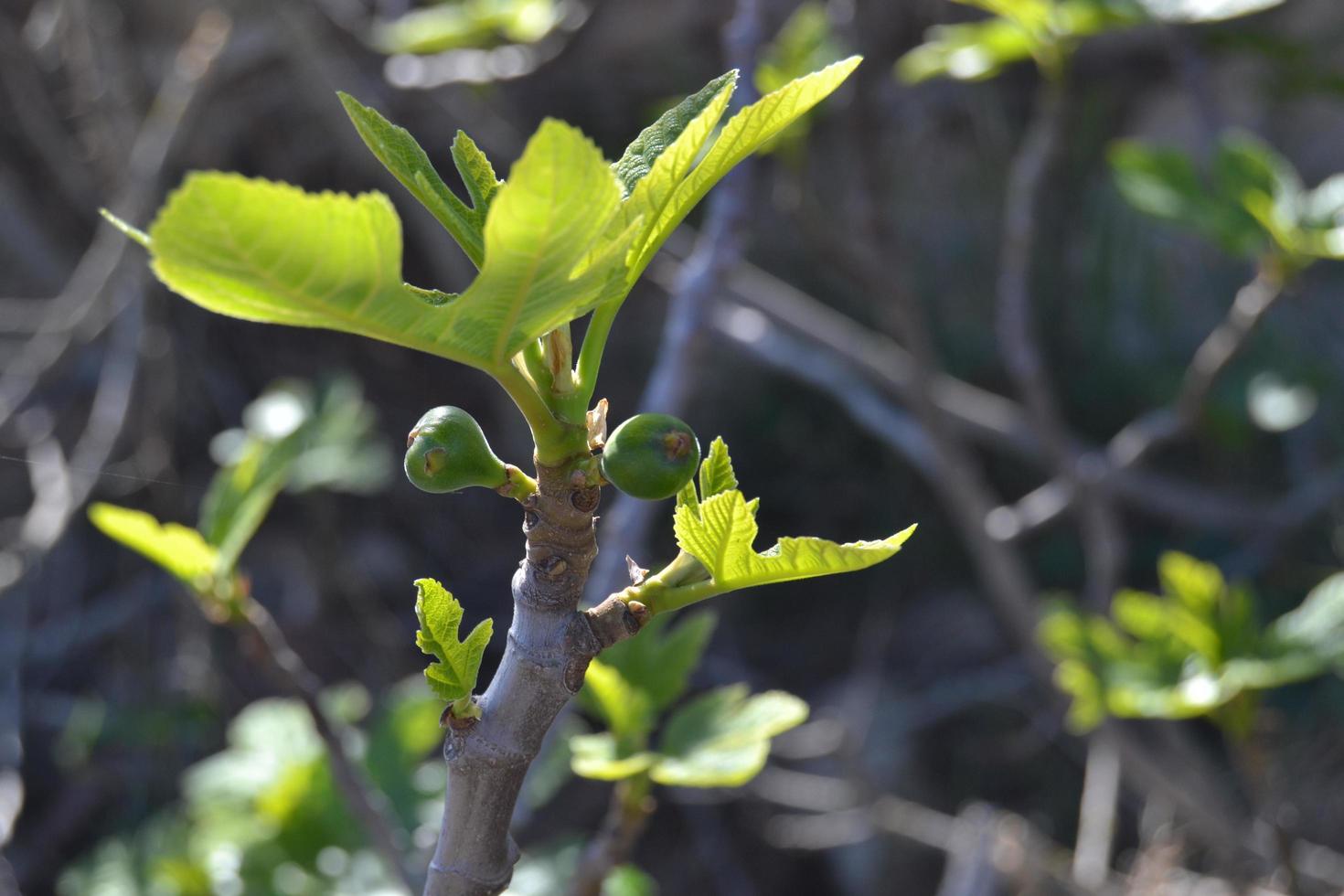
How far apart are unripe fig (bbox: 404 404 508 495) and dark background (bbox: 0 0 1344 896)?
131 centimetres

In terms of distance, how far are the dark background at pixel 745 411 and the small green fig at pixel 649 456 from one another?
1311 millimetres

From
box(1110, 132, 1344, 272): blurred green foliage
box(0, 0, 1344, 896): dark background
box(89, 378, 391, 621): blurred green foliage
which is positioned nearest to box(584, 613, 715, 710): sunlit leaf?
box(89, 378, 391, 621): blurred green foliage

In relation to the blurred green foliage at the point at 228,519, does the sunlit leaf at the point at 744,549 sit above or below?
above

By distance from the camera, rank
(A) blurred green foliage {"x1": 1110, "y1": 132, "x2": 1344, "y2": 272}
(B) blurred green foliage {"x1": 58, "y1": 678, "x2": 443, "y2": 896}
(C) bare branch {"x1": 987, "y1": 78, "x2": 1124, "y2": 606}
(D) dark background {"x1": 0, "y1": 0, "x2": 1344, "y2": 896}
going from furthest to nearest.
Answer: (D) dark background {"x1": 0, "y1": 0, "x2": 1344, "y2": 896}
(C) bare branch {"x1": 987, "y1": 78, "x2": 1124, "y2": 606}
(B) blurred green foliage {"x1": 58, "y1": 678, "x2": 443, "y2": 896}
(A) blurred green foliage {"x1": 1110, "y1": 132, "x2": 1344, "y2": 272}

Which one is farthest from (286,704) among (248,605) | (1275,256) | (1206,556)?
(1206,556)

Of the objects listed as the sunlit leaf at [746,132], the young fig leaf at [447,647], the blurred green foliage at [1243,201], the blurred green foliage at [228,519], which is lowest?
the blurred green foliage at [1243,201]

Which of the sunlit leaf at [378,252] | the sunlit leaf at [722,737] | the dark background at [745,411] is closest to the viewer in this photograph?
the sunlit leaf at [378,252]

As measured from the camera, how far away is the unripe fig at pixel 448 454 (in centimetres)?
44

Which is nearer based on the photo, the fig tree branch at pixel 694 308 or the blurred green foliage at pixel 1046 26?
the fig tree branch at pixel 694 308

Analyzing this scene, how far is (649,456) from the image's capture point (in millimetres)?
435

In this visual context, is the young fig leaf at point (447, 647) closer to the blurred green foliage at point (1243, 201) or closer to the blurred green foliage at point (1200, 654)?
the blurred green foliage at point (1200, 654)

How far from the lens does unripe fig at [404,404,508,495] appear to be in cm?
44

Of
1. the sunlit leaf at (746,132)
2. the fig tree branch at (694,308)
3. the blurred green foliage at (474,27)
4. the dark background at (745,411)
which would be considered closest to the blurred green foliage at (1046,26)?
the fig tree branch at (694,308)

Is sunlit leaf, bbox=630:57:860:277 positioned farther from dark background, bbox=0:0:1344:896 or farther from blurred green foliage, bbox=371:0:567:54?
dark background, bbox=0:0:1344:896
